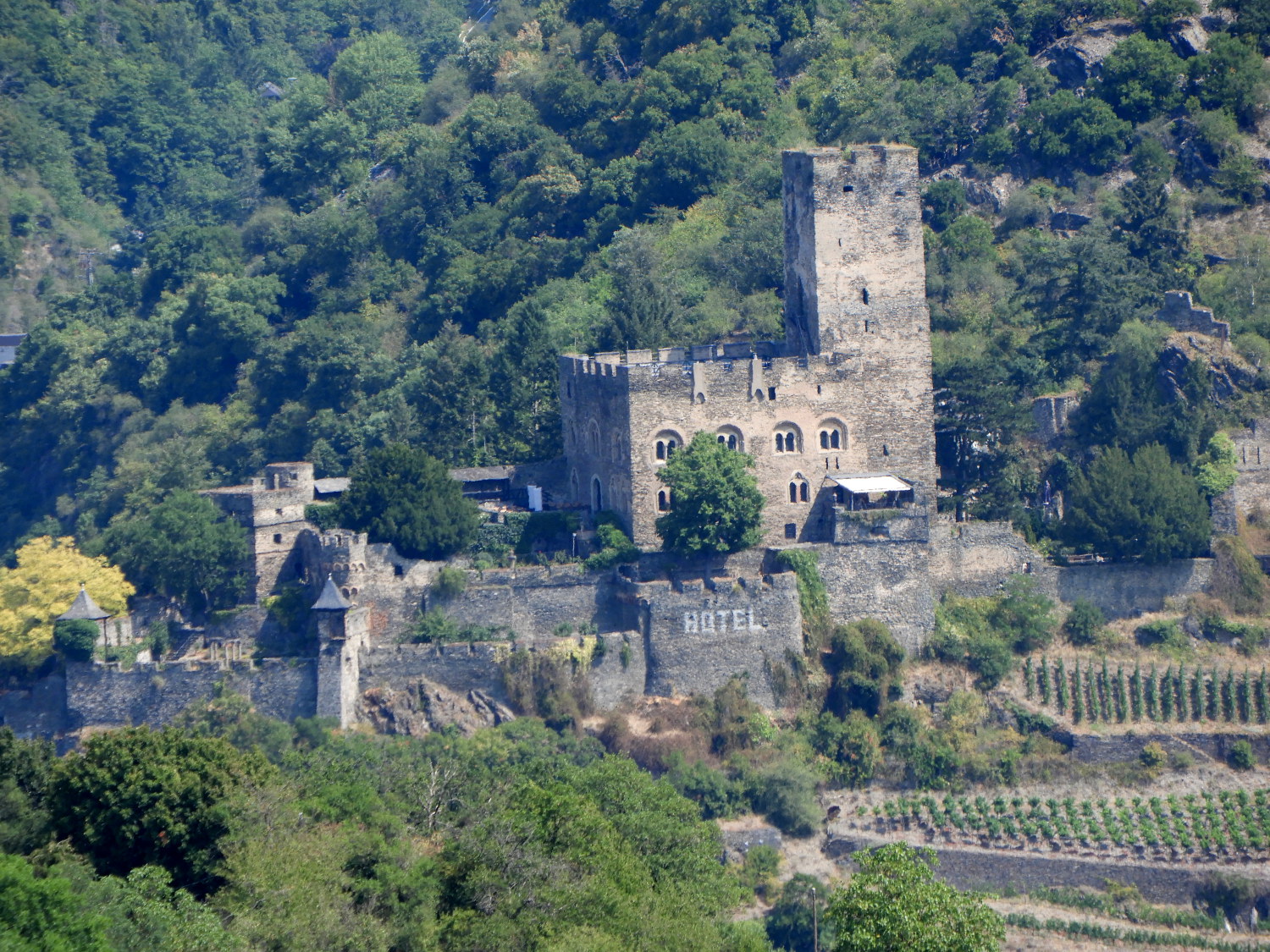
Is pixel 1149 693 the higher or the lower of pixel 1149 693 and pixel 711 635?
the lower

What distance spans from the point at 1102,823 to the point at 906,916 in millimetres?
15402

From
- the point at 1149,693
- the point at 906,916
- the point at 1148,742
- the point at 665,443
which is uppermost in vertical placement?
the point at 665,443

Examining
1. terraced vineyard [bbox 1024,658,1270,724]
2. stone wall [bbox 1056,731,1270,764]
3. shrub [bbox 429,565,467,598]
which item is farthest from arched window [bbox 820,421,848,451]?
shrub [bbox 429,565,467,598]

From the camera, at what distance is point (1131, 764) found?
5253 cm

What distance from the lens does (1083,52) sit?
72938 millimetres

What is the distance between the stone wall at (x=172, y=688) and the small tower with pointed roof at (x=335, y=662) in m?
0.29

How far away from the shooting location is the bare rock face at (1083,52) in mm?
72688

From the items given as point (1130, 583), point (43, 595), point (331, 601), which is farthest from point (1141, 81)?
point (43, 595)

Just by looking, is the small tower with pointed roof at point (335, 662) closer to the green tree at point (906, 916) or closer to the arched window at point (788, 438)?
the arched window at point (788, 438)

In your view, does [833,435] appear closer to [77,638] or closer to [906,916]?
[77,638]

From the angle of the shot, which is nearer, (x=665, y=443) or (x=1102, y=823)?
(x=1102, y=823)

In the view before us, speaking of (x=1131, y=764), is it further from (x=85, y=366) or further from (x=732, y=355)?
(x=85, y=366)

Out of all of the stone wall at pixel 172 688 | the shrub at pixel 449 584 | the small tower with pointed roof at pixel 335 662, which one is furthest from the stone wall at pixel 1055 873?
the stone wall at pixel 172 688

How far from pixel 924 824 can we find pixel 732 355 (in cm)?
1403
